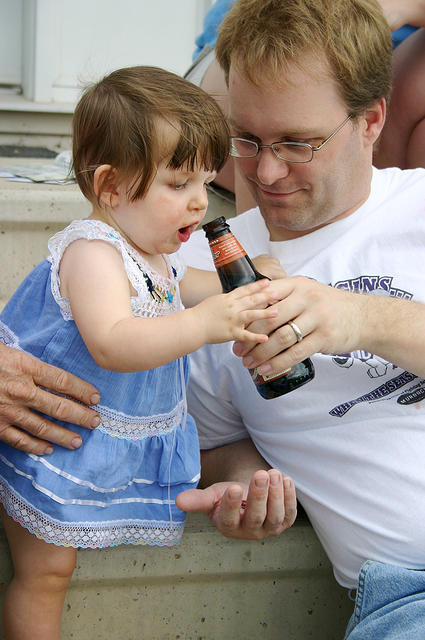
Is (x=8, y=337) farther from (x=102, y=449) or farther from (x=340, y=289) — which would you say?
(x=340, y=289)

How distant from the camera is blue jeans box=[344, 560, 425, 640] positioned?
119 centimetres

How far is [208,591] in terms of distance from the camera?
1557 mm

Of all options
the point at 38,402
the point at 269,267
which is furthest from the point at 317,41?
the point at 38,402

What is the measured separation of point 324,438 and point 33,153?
200 cm

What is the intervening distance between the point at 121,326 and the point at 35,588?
0.54 meters

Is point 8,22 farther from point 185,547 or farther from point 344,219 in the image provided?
point 185,547

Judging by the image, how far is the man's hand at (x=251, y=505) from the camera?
130 centimetres

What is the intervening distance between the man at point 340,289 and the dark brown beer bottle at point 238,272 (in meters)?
0.06

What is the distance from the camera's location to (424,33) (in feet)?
6.49

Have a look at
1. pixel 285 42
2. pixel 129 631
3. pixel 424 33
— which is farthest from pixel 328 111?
pixel 129 631

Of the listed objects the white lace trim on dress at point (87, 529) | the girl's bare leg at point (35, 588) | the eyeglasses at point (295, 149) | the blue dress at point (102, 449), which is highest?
the eyeglasses at point (295, 149)

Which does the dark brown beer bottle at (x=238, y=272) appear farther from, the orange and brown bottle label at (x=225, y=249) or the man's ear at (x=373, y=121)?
the man's ear at (x=373, y=121)

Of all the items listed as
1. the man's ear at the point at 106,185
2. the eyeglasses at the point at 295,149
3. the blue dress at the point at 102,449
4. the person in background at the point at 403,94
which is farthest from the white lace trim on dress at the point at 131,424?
A: the person in background at the point at 403,94

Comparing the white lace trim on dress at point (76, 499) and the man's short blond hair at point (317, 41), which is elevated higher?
the man's short blond hair at point (317, 41)
